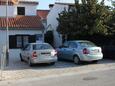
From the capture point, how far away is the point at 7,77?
17.7m

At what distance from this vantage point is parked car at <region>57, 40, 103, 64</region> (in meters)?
22.7

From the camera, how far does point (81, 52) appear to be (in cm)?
2278

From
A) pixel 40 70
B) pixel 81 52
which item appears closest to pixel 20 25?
pixel 81 52

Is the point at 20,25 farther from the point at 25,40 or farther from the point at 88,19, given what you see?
the point at 88,19

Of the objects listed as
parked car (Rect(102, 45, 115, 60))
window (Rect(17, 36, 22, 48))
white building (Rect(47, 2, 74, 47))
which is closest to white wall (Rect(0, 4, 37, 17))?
window (Rect(17, 36, 22, 48))

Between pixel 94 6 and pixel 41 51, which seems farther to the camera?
pixel 94 6

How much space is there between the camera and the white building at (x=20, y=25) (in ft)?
101

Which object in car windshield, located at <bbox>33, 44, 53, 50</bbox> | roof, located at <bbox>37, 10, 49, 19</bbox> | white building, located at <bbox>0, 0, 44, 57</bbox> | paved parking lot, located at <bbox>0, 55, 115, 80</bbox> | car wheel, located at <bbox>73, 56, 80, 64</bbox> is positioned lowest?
paved parking lot, located at <bbox>0, 55, 115, 80</bbox>

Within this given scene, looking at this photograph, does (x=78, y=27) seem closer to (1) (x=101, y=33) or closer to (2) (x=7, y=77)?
(1) (x=101, y=33)

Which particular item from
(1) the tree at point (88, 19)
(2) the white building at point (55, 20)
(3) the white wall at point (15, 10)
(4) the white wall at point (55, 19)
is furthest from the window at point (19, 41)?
(4) the white wall at point (55, 19)

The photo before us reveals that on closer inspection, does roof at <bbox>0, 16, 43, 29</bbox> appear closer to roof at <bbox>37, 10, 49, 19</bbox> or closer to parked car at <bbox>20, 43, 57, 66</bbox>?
parked car at <bbox>20, 43, 57, 66</bbox>

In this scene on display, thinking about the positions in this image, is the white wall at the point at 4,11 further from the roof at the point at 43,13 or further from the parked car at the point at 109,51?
the roof at the point at 43,13

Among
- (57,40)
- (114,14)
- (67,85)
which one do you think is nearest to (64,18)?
(114,14)

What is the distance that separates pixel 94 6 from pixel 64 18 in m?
3.18
